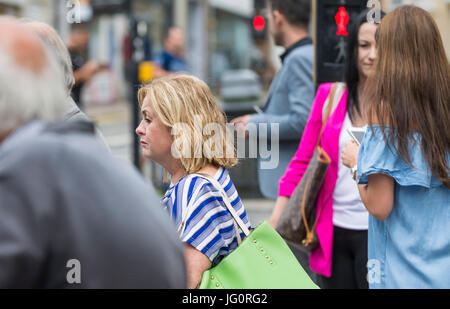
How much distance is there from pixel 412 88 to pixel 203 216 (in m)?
0.95

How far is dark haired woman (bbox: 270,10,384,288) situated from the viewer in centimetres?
370

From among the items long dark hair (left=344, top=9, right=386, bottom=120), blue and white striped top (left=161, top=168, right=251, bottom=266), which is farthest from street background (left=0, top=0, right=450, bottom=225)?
blue and white striped top (left=161, top=168, right=251, bottom=266)

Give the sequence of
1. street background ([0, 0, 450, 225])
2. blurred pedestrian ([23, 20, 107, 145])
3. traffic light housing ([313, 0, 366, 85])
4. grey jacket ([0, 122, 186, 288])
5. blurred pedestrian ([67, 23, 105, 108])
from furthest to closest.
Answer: street background ([0, 0, 450, 225])
blurred pedestrian ([67, 23, 105, 108])
traffic light housing ([313, 0, 366, 85])
blurred pedestrian ([23, 20, 107, 145])
grey jacket ([0, 122, 186, 288])

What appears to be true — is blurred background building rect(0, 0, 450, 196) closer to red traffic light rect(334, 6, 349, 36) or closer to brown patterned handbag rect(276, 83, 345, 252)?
red traffic light rect(334, 6, 349, 36)

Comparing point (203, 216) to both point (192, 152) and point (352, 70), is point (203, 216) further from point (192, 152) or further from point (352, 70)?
point (352, 70)

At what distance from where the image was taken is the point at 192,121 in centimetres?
279

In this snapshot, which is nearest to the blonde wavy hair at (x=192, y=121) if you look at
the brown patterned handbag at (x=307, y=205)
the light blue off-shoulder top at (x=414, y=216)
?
the light blue off-shoulder top at (x=414, y=216)

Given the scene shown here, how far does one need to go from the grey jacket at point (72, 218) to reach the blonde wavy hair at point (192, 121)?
111 centimetres

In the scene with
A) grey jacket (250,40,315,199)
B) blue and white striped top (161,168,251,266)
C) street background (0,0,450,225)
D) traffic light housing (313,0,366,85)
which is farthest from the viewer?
street background (0,0,450,225)

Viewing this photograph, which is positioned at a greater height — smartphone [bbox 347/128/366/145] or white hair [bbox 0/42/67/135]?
white hair [bbox 0/42/67/135]

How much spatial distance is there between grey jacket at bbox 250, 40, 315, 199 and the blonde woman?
4.55ft

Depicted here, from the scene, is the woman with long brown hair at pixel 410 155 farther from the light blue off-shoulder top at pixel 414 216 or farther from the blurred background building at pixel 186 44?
the blurred background building at pixel 186 44
